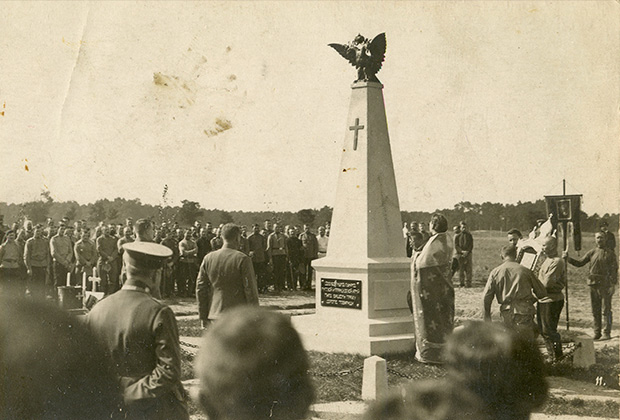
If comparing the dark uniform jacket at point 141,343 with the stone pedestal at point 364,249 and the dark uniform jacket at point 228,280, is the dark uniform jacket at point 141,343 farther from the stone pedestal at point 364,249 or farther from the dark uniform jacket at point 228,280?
the stone pedestal at point 364,249

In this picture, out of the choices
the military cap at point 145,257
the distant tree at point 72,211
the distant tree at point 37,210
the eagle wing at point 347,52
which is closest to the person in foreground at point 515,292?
the eagle wing at point 347,52

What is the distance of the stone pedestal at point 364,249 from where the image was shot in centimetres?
830

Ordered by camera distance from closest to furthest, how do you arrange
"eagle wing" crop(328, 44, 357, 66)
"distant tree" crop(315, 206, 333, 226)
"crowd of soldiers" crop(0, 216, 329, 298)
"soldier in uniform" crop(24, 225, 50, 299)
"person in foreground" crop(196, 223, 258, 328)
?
"person in foreground" crop(196, 223, 258, 328)
"eagle wing" crop(328, 44, 357, 66)
"crowd of soldiers" crop(0, 216, 329, 298)
"soldier in uniform" crop(24, 225, 50, 299)
"distant tree" crop(315, 206, 333, 226)

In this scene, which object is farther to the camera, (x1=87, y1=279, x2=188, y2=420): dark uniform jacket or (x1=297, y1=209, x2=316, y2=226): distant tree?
(x1=297, y1=209, x2=316, y2=226): distant tree

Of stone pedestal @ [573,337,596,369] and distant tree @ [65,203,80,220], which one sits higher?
distant tree @ [65,203,80,220]

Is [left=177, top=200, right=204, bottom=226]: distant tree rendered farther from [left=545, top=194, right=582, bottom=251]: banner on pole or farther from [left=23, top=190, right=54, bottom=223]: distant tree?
[left=545, top=194, right=582, bottom=251]: banner on pole

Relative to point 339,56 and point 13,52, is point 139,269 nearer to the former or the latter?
point 13,52

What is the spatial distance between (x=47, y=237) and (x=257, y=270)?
19.1ft

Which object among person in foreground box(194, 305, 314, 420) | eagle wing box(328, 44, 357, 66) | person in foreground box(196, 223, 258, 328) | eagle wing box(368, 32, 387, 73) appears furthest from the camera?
eagle wing box(328, 44, 357, 66)

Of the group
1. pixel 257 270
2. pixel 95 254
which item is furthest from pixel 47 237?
pixel 257 270

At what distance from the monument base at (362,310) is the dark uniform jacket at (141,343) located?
4.87 m

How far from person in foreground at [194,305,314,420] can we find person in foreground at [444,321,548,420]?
0.56m

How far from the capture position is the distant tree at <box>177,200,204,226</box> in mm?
7588

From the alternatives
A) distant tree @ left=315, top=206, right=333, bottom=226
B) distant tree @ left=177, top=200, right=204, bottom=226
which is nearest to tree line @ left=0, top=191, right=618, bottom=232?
distant tree @ left=177, top=200, right=204, bottom=226
